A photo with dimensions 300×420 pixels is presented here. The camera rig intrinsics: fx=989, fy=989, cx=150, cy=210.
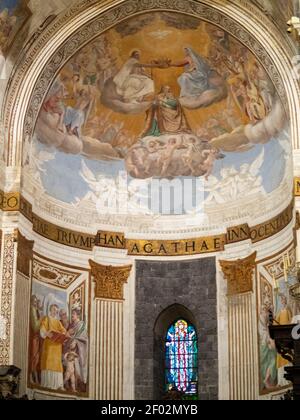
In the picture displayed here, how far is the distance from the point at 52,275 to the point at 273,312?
239 inches

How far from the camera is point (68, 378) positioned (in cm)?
2658

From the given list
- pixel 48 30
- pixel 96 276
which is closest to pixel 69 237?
pixel 96 276

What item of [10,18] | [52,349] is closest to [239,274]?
[52,349]

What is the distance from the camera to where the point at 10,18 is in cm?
2602

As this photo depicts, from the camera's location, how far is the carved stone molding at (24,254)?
84.0 feet

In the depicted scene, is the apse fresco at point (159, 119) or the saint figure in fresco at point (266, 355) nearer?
the saint figure in fresco at point (266, 355)

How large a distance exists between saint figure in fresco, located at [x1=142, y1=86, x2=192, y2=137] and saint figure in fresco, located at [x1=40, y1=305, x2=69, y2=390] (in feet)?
20.3

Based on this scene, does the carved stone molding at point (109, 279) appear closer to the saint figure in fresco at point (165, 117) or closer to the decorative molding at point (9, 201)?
the decorative molding at point (9, 201)

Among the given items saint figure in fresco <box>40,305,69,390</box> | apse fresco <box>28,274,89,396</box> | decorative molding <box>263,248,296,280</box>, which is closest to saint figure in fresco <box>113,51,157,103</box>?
apse fresco <box>28,274,89,396</box>

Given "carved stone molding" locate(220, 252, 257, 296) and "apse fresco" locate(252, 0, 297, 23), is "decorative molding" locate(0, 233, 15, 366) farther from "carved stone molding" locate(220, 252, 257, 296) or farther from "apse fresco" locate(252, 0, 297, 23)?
"apse fresco" locate(252, 0, 297, 23)

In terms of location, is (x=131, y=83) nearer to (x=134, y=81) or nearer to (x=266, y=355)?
(x=134, y=81)

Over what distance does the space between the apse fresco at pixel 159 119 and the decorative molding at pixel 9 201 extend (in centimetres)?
141

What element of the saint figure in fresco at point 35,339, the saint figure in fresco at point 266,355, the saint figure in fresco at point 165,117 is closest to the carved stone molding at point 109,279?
the saint figure in fresco at point 35,339
